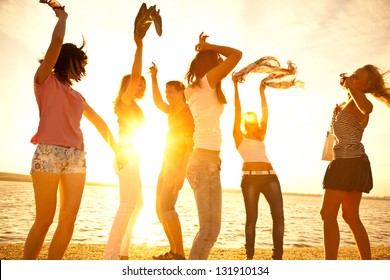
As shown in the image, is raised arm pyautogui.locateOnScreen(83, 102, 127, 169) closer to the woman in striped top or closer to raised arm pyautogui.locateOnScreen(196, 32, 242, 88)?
raised arm pyautogui.locateOnScreen(196, 32, 242, 88)

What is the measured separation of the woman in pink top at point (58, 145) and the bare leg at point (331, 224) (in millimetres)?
2806

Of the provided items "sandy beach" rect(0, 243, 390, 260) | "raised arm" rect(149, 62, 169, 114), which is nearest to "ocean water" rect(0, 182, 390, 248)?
"sandy beach" rect(0, 243, 390, 260)

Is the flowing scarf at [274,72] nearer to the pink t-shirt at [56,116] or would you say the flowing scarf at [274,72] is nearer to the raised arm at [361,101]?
the raised arm at [361,101]

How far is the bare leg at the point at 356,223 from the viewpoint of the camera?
4.34m

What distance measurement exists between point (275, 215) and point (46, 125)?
11.6ft

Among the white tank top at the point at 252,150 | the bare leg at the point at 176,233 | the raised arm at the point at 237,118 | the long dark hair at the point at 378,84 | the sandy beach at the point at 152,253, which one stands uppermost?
the long dark hair at the point at 378,84

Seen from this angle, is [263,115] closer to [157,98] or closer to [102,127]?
[157,98]

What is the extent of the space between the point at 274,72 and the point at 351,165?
1.63 metres

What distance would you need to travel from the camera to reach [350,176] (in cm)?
432

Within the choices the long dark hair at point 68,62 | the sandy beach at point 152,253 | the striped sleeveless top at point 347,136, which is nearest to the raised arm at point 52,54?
the long dark hair at point 68,62

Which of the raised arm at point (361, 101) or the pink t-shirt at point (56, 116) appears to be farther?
the raised arm at point (361, 101)

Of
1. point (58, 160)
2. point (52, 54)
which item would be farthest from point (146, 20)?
point (58, 160)

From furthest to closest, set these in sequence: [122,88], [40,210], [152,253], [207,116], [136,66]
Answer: [152,253], [122,88], [136,66], [207,116], [40,210]
